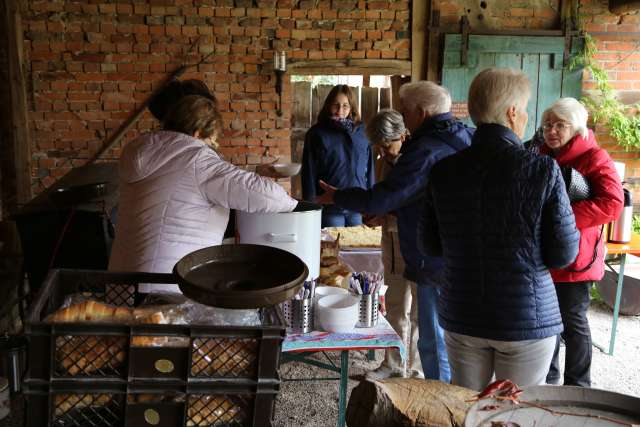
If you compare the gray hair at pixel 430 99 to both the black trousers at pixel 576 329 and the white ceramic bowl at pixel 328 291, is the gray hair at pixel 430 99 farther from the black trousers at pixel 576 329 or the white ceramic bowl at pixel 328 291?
the black trousers at pixel 576 329

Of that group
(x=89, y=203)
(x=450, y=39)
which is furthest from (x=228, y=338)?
(x=450, y=39)

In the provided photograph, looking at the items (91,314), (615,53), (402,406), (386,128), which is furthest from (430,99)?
(615,53)

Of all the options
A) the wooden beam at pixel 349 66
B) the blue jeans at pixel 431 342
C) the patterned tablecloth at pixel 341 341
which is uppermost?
the wooden beam at pixel 349 66

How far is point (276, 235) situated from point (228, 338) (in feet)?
3.87

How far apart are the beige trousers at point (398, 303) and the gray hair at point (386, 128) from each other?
1.50ft

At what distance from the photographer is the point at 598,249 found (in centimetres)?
312

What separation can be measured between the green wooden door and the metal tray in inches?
206

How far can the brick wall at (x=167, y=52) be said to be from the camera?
18.8ft

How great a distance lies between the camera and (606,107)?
20.3ft

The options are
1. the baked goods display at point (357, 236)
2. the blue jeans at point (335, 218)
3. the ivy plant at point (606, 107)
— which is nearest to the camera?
the baked goods display at point (357, 236)

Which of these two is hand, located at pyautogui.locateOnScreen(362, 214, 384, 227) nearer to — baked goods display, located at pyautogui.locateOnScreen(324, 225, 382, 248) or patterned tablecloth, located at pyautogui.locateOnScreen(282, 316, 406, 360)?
baked goods display, located at pyautogui.locateOnScreen(324, 225, 382, 248)

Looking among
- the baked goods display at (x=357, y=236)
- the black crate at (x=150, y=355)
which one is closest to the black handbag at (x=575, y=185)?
the baked goods display at (x=357, y=236)

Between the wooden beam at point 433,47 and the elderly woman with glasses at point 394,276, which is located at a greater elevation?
the wooden beam at point 433,47

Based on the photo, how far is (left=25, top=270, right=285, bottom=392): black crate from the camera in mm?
1319
